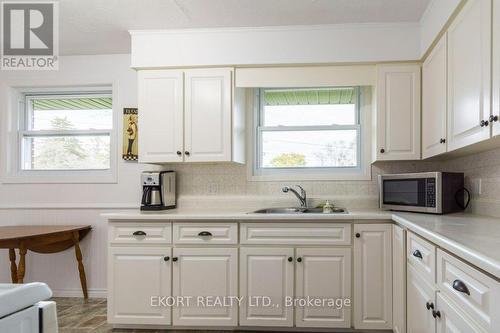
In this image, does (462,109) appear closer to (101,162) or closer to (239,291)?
(239,291)

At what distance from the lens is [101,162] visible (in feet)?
11.3

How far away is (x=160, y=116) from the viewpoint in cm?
283

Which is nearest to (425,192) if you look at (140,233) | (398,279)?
(398,279)

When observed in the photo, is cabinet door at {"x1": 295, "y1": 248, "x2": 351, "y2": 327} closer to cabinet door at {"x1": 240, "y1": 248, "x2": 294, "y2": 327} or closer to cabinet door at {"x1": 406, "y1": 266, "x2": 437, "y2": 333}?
cabinet door at {"x1": 240, "y1": 248, "x2": 294, "y2": 327}

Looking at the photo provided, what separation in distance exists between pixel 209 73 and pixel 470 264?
2.24 meters

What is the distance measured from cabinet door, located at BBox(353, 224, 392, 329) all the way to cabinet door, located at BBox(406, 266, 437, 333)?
0.35 meters

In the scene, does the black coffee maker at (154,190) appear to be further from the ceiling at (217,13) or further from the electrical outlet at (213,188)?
the ceiling at (217,13)

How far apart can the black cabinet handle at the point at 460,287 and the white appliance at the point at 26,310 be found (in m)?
1.21

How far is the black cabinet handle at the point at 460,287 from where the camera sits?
1.15 meters

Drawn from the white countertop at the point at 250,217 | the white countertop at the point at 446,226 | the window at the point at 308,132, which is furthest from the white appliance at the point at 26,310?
the window at the point at 308,132

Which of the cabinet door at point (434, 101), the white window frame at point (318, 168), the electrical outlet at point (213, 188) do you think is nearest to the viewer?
the cabinet door at point (434, 101)

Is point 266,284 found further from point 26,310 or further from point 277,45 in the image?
point 26,310

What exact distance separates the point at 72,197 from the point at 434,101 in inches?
127

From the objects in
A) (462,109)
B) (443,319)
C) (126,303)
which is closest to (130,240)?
(126,303)
